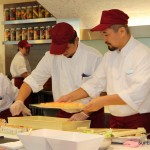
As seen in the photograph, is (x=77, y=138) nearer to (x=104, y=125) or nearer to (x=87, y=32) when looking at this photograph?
(x=104, y=125)

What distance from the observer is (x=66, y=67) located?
2938 millimetres

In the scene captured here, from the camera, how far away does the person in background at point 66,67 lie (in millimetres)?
2676

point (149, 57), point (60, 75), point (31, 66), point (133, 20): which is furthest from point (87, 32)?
point (31, 66)

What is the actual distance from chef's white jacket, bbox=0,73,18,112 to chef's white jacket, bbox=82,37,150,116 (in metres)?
0.94

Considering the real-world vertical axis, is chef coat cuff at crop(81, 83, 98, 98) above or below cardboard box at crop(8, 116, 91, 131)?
above

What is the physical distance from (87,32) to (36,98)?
6.93 feet

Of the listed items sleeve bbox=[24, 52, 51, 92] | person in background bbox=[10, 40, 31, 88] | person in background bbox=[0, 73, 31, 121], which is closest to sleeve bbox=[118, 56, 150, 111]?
sleeve bbox=[24, 52, 51, 92]

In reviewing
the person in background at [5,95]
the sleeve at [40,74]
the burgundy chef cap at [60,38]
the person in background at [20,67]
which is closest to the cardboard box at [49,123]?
the burgundy chef cap at [60,38]

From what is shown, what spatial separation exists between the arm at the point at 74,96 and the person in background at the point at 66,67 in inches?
7.1

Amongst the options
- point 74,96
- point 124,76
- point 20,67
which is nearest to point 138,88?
point 124,76

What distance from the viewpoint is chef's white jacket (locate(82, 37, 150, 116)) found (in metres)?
2.21

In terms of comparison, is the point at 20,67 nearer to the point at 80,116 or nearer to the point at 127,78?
the point at 80,116

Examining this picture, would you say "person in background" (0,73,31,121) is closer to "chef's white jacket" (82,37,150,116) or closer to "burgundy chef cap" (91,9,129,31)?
"chef's white jacket" (82,37,150,116)

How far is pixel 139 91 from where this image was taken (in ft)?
7.21
